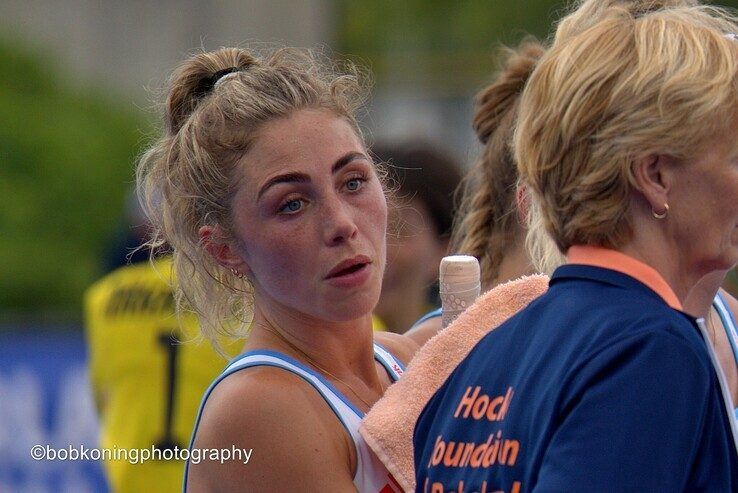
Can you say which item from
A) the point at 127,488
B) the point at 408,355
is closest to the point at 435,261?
the point at 127,488

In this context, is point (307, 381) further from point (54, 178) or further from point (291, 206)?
point (54, 178)

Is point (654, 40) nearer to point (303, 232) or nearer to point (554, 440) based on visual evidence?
point (554, 440)

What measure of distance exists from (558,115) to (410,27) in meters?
14.0

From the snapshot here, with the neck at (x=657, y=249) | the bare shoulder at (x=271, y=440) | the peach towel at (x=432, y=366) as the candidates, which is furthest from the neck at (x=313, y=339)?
the neck at (x=657, y=249)

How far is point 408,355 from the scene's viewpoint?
229 cm

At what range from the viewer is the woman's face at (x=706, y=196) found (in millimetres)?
1289

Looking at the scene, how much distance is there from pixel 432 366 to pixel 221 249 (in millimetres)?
513

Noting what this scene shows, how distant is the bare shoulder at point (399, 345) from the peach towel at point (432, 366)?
516 millimetres

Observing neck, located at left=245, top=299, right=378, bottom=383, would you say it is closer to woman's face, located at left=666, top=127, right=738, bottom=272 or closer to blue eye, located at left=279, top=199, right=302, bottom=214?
blue eye, located at left=279, top=199, right=302, bottom=214

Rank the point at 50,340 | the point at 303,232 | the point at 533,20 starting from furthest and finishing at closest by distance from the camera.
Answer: the point at 533,20 → the point at 50,340 → the point at 303,232

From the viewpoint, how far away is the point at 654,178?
1.30 metres

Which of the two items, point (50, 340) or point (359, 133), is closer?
point (359, 133)

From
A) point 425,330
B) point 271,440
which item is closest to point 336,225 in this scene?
point 271,440

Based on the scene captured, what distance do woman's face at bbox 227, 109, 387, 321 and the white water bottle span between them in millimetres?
116
